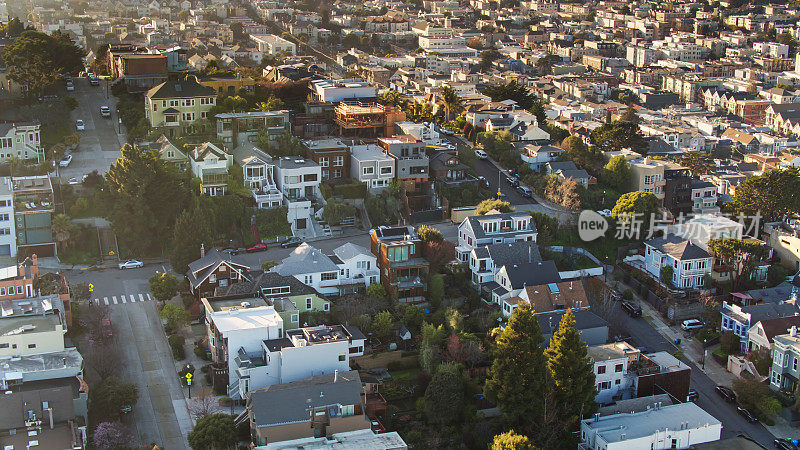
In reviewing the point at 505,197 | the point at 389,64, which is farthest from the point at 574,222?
the point at 389,64

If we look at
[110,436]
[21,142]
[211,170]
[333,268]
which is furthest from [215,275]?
[21,142]

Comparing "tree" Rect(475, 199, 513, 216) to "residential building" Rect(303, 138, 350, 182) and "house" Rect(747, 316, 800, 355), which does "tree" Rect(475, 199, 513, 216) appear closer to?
"residential building" Rect(303, 138, 350, 182)

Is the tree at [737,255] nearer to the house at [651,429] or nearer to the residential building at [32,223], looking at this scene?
the house at [651,429]

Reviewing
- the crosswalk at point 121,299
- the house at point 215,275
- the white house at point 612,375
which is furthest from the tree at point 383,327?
the crosswalk at point 121,299

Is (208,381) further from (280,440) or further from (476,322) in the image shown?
(476,322)

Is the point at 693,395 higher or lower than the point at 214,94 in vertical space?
lower

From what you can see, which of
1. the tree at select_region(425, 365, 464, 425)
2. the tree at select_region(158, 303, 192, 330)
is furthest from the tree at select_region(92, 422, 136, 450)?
the tree at select_region(425, 365, 464, 425)

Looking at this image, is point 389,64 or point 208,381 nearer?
point 208,381
